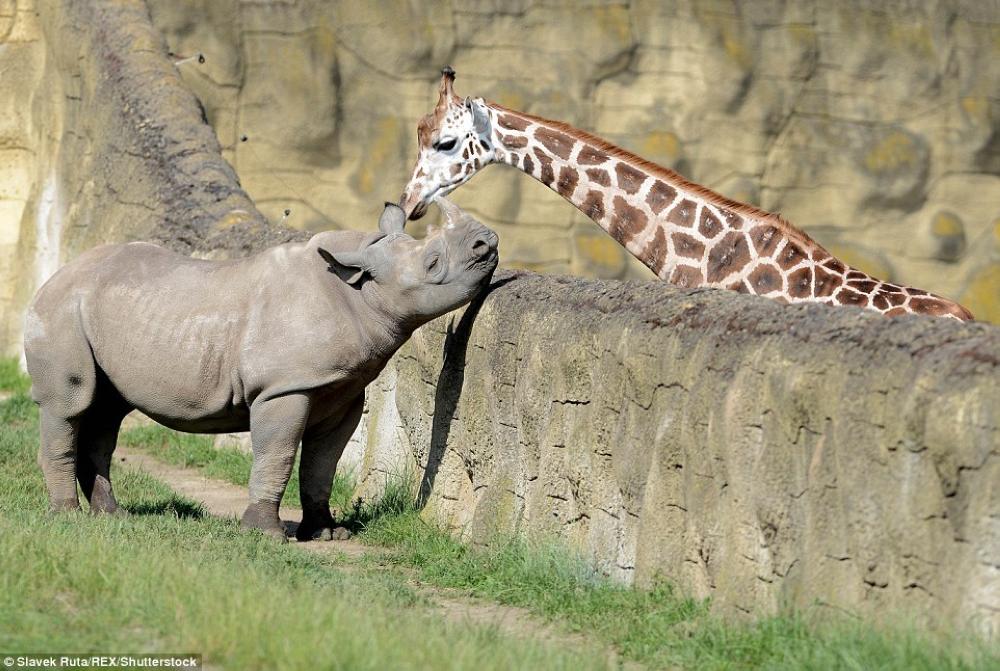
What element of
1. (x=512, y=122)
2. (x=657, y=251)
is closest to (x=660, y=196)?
(x=657, y=251)

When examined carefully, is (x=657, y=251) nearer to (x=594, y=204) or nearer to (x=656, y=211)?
(x=656, y=211)

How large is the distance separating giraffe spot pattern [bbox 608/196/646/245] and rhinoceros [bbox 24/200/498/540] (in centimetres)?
168

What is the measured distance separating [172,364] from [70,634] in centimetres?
259

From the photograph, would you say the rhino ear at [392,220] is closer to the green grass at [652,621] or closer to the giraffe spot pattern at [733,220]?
the green grass at [652,621]

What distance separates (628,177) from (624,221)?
28 cm

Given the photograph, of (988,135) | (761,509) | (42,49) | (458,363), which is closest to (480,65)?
(42,49)

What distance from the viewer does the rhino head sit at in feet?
22.9

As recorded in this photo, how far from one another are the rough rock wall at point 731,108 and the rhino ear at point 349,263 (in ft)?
26.4

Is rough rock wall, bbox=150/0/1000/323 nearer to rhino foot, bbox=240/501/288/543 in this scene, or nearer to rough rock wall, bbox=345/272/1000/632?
rough rock wall, bbox=345/272/1000/632

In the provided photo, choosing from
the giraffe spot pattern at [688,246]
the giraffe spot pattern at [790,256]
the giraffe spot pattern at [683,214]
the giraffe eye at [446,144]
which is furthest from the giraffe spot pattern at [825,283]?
the giraffe eye at [446,144]

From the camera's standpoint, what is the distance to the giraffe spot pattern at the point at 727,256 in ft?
26.8

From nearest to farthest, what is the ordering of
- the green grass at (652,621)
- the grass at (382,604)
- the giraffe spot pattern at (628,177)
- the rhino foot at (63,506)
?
1. the green grass at (652,621)
2. the grass at (382,604)
3. the rhino foot at (63,506)
4. the giraffe spot pattern at (628,177)

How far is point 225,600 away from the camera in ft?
16.4

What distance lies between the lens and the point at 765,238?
321 inches
